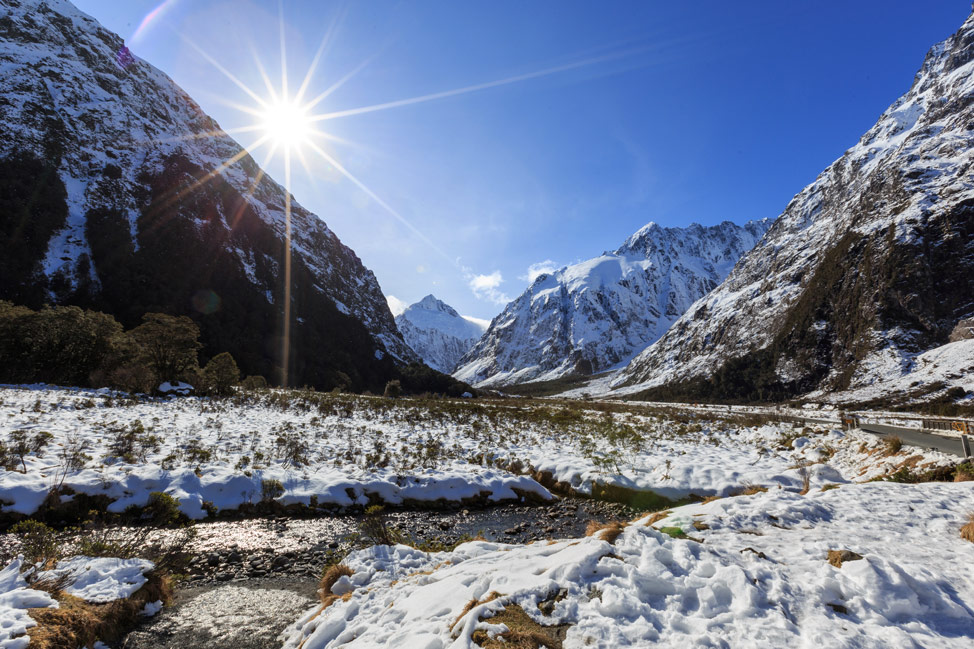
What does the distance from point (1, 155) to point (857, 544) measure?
131926 millimetres

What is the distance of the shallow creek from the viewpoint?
20.9 ft

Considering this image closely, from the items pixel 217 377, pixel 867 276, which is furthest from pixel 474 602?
pixel 867 276

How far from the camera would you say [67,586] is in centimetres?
620

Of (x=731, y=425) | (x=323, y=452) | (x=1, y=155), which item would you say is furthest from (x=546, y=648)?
(x=1, y=155)

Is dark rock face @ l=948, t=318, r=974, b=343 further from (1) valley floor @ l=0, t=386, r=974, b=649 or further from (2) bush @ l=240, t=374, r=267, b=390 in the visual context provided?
(2) bush @ l=240, t=374, r=267, b=390

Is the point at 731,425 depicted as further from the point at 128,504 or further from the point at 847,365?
the point at 847,365

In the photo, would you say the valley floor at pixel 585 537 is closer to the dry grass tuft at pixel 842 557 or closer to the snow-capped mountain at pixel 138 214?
A: the dry grass tuft at pixel 842 557

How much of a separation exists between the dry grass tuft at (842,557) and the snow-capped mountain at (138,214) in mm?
75749

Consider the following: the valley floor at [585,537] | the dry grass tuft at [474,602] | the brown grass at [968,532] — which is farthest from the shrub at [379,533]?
the brown grass at [968,532]

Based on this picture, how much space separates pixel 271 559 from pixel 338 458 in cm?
632

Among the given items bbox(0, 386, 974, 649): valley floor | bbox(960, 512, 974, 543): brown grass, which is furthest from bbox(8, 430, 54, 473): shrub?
bbox(960, 512, 974, 543): brown grass

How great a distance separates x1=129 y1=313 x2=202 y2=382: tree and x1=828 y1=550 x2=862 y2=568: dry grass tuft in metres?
37.3

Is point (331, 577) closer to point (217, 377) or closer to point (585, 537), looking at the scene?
point (585, 537)

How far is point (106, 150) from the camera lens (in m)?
96.5
